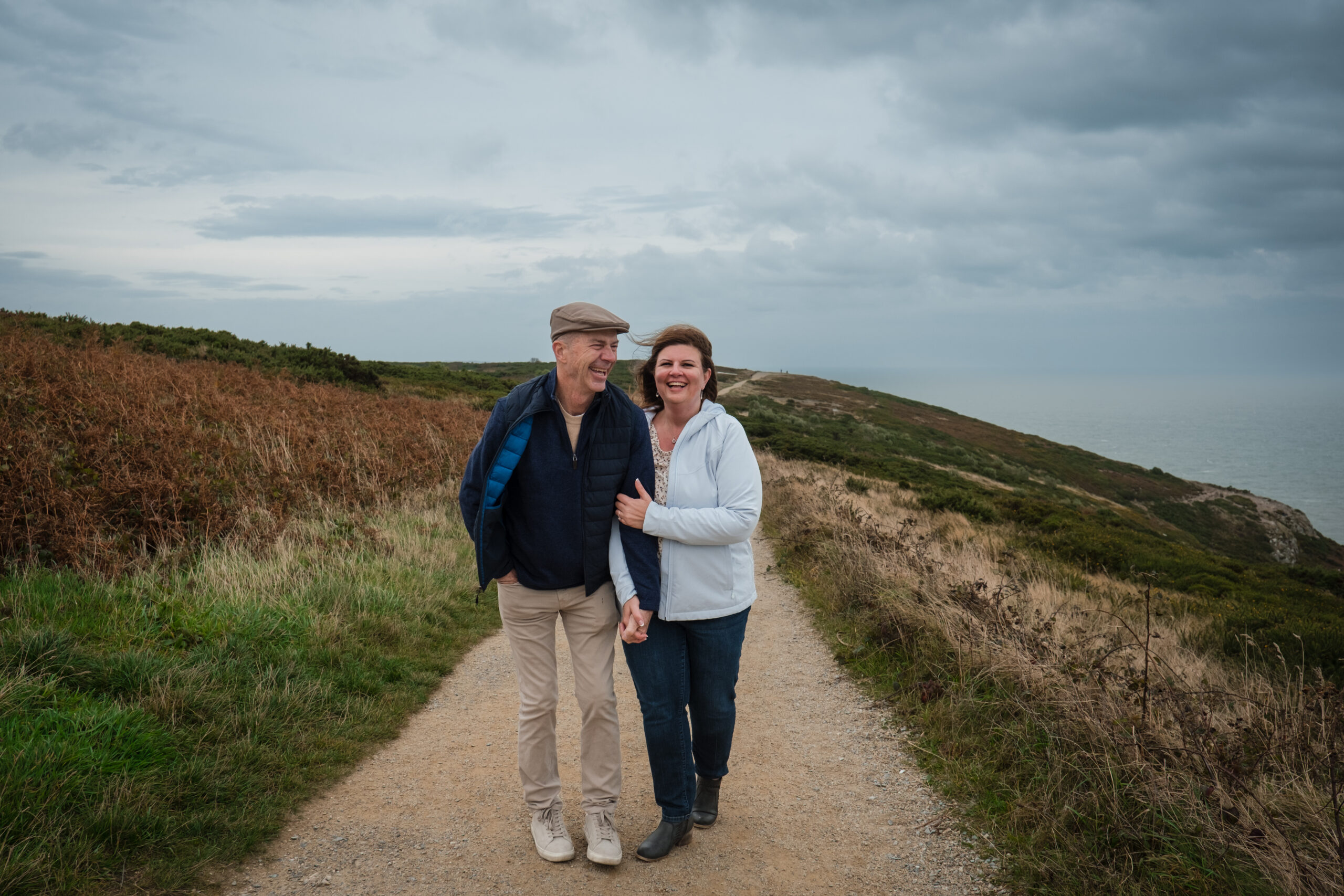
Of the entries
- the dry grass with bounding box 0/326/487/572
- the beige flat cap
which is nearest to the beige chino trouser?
the beige flat cap

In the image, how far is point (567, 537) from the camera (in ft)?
9.68

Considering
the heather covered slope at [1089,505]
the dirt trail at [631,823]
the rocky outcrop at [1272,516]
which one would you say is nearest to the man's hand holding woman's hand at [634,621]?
the dirt trail at [631,823]

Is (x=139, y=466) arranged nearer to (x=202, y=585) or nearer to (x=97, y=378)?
(x=202, y=585)

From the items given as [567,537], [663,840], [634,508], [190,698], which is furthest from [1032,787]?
[190,698]

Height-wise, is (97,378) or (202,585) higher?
(97,378)

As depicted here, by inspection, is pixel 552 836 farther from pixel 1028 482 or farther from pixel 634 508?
pixel 1028 482

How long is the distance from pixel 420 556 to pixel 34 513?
3003 mm

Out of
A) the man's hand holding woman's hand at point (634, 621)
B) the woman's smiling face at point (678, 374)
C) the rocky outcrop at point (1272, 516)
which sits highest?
the woman's smiling face at point (678, 374)

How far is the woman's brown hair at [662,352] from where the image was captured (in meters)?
3.09

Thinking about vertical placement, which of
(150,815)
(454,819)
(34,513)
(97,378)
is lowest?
(454,819)

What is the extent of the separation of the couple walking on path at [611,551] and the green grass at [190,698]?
1406 millimetres

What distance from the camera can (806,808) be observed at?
366cm

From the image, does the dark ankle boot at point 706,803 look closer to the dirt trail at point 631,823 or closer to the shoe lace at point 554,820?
the dirt trail at point 631,823

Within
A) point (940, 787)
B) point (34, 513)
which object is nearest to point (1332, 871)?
point (940, 787)
